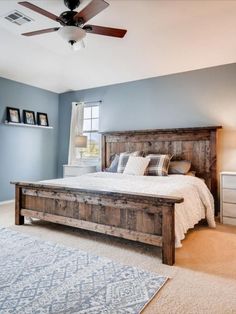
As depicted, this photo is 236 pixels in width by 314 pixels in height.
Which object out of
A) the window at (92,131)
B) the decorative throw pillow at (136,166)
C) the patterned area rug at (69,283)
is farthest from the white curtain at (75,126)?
the patterned area rug at (69,283)

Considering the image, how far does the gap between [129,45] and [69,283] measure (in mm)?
3210

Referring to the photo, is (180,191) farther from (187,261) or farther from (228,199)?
(228,199)

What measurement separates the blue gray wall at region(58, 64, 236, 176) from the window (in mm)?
240

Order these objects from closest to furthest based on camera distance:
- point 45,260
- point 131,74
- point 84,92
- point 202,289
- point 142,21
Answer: point 202,289 → point 45,260 → point 142,21 → point 131,74 → point 84,92

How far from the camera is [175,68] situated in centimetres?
416

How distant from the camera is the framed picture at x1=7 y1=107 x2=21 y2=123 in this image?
464 centimetres

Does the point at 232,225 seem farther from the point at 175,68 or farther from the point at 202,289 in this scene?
the point at 175,68

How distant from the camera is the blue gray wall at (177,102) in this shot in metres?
3.89

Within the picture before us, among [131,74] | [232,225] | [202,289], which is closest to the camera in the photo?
[202,289]

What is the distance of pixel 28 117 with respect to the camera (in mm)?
5039

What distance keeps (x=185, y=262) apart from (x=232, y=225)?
1533mm

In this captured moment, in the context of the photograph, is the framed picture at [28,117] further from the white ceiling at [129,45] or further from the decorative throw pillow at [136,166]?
the decorative throw pillow at [136,166]

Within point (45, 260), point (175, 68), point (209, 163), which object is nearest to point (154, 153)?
point (209, 163)

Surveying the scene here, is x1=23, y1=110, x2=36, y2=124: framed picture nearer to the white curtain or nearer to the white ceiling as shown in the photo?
the white ceiling
